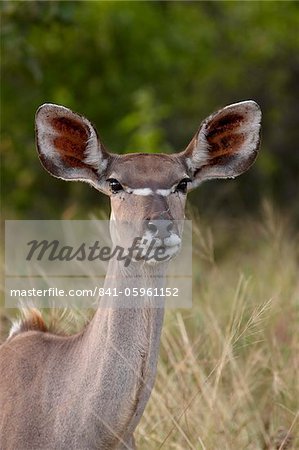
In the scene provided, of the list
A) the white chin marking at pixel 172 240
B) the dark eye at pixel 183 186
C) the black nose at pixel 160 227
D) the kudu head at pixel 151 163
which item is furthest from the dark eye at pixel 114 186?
the white chin marking at pixel 172 240

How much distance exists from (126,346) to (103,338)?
125 millimetres

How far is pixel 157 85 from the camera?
1522 centimetres

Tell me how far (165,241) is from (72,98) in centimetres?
980

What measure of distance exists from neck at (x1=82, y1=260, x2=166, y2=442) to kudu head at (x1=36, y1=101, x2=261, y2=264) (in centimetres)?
23

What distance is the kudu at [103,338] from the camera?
172 inches

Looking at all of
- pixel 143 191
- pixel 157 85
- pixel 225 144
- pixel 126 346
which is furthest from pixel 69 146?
pixel 157 85

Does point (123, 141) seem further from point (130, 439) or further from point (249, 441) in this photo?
→ point (130, 439)

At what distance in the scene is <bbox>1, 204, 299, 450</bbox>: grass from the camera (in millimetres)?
5450

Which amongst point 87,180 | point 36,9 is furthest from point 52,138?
point 36,9

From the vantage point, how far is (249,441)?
577 centimetres

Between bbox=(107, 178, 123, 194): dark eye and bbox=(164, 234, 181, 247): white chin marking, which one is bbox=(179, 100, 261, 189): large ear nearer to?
bbox=(107, 178, 123, 194): dark eye

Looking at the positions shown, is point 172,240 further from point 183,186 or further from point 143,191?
point 183,186

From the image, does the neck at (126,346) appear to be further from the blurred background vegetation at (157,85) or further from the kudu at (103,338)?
the blurred background vegetation at (157,85)

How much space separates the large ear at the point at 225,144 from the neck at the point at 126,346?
631 millimetres
